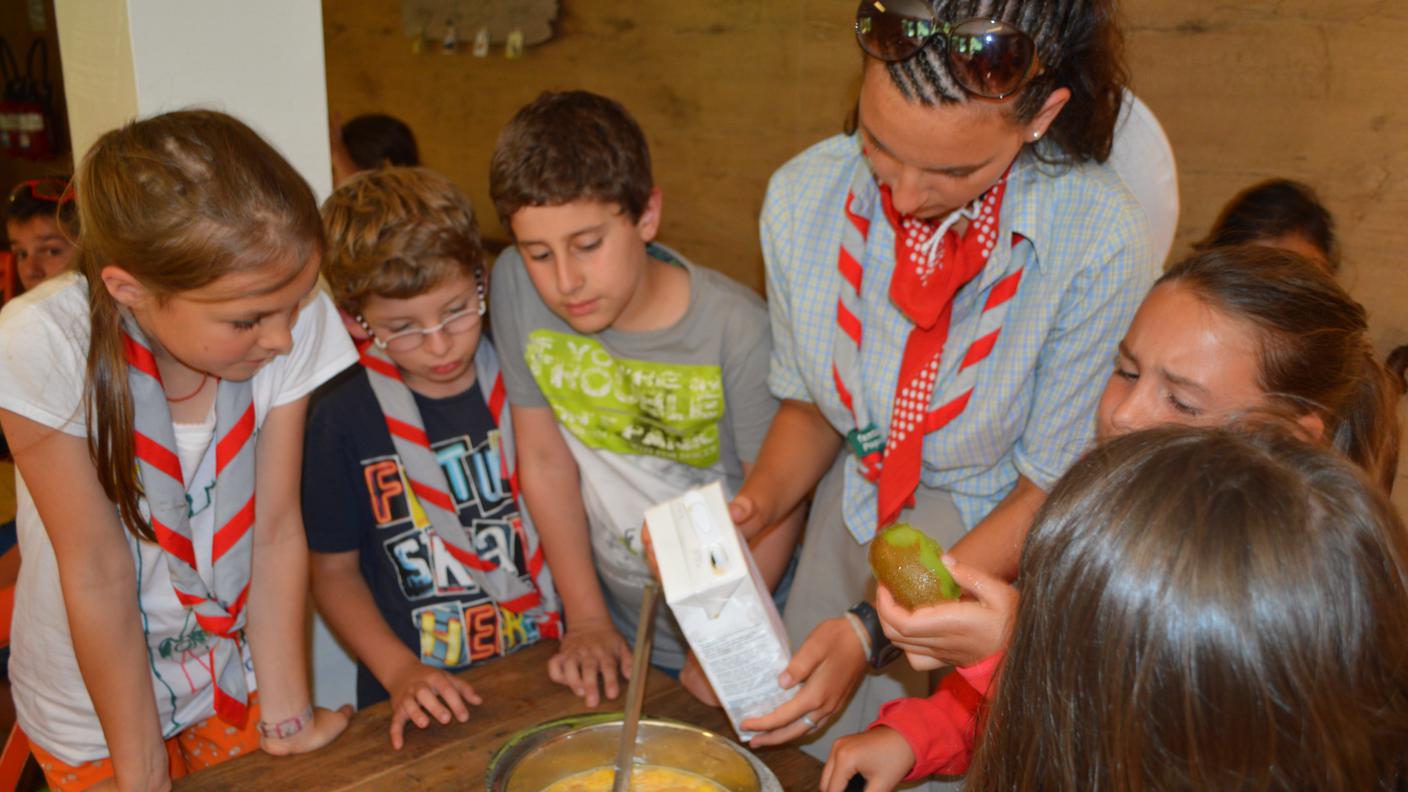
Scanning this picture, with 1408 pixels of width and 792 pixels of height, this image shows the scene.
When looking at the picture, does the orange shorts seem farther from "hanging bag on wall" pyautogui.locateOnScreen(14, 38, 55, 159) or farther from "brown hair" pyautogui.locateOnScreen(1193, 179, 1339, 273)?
"hanging bag on wall" pyautogui.locateOnScreen(14, 38, 55, 159)

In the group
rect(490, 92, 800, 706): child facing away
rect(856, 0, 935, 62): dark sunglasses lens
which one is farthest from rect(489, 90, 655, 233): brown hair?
rect(856, 0, 935, 62): dark sunglasses lens

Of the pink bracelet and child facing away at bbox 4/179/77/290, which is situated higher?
child facing away at bbox 4/179/77/290

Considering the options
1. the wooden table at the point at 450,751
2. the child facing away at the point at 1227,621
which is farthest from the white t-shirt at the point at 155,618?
the child facing away at the point at 1227,621

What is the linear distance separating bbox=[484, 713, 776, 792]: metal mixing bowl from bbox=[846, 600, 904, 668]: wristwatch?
0.98 ft

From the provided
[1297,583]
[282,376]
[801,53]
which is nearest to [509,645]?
[282,376]

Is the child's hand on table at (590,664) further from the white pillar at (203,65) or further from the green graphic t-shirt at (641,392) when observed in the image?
the white pillar at (203,65)

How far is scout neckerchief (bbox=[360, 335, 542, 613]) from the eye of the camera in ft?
6.68

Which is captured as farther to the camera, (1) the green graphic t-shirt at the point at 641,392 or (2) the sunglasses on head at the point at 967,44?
(1) the green graphic t-shirt at the point at 641,392

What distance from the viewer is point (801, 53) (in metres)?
3.91

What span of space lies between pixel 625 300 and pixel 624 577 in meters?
0.54

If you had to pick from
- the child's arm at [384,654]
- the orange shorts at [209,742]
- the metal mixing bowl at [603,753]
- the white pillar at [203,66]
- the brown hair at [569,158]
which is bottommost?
the orange shorts at [209,742]

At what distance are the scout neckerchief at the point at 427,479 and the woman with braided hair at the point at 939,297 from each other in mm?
558

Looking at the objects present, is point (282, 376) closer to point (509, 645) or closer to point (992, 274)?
point (509, 645)

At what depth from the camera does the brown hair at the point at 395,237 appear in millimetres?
1975
